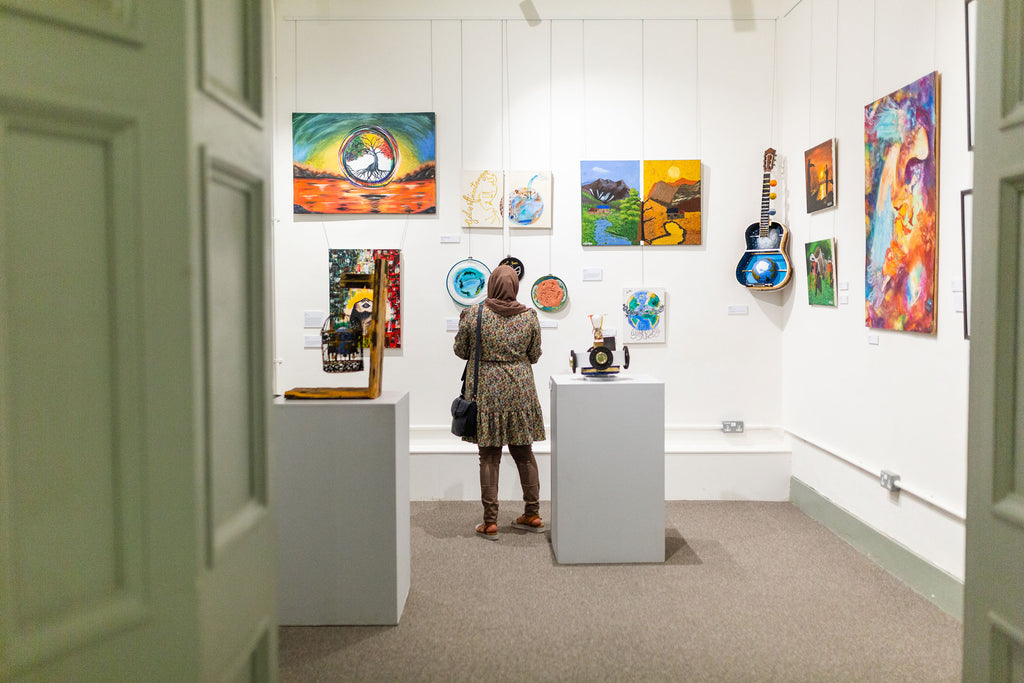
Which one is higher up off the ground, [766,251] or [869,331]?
[766,251]

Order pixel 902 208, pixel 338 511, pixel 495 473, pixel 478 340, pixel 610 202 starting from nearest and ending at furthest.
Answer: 1. pixel 338 511
2. pixel 902 208
3. pixel 478 340
4. pixel 495 473
5. pixel 610 202

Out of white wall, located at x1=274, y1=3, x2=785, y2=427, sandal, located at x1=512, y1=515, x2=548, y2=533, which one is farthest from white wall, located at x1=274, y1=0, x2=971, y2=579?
sandal, located at x1=512, y1=515, x2=548, y2=533

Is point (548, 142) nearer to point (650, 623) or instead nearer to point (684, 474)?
point (684, 474)

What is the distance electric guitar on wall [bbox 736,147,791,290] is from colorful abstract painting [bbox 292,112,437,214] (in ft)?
8.16

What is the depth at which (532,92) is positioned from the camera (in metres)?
5.62

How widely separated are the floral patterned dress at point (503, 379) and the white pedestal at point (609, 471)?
352mm

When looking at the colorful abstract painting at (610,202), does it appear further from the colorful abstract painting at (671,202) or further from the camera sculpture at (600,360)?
the camera sculpture at (600,360)

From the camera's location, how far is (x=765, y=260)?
5523 mm

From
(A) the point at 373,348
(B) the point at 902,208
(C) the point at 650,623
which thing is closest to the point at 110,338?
(A) the point at 373,348

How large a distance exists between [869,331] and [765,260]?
1.36 m

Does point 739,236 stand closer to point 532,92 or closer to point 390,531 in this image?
point 532,92

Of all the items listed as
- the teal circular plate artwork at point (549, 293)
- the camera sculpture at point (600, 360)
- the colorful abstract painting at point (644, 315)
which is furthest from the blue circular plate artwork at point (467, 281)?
the camera sculpture at point (600, 360)

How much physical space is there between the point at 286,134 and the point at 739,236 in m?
3.63

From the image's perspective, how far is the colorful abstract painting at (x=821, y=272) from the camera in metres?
4.74
